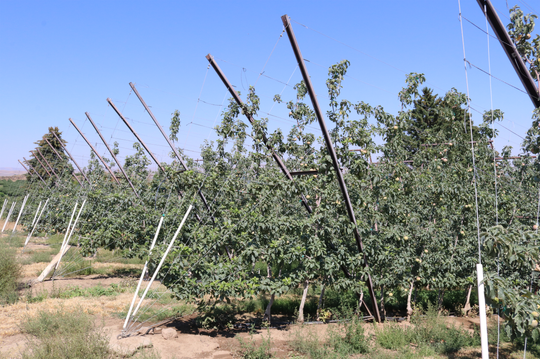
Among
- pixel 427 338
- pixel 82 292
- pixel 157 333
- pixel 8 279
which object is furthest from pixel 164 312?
pixel 427 338

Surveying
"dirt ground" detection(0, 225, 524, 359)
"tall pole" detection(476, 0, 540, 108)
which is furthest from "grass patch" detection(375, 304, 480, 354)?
"tall pole" detection(476, 0, 540, 108)

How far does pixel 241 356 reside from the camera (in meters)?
7.13

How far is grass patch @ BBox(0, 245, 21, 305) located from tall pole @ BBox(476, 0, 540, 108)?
12561 mm

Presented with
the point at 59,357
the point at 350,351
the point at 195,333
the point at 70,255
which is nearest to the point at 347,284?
the point at 350,351

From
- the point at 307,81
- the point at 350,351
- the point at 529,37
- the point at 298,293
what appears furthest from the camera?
the point at 298,293

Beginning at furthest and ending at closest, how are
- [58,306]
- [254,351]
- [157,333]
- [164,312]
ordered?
[164,312]
[58,306]
[157,333]
[254,351]

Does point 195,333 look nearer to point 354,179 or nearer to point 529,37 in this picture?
point 354,179

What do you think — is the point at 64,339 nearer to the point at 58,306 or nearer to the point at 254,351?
the point at 254,351

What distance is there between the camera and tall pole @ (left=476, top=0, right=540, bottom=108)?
5031mm

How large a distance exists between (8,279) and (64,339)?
18.3 feet

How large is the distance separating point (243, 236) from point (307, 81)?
385cm

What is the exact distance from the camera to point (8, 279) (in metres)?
10.3

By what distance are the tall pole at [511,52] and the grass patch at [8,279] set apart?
495 inches

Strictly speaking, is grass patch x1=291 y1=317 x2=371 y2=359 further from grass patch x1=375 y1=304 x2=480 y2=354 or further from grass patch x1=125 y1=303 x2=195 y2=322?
grass patch x1=125 y1=303 x2=195 y2=322
